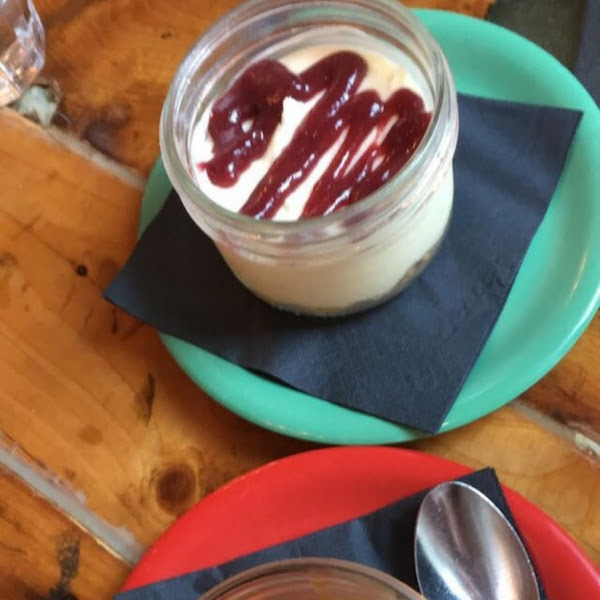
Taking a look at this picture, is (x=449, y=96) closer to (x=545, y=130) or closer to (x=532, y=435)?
(x=545, y=130)

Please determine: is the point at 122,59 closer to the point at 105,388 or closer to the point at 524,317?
the point at 105,388

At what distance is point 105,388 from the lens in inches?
29.2

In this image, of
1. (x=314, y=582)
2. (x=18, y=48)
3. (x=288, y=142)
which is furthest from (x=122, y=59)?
(x=314, y=582)

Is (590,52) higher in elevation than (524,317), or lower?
higher

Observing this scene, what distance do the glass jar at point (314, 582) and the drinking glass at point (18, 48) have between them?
0.48 m

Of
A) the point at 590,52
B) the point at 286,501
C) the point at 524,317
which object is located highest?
the point at 590,52

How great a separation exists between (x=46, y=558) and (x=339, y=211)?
319mm

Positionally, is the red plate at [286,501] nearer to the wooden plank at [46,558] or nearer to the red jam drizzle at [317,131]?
the wooden plank at [46,558]

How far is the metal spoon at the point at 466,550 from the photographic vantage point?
600mm

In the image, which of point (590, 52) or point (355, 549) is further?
point (590, 52)

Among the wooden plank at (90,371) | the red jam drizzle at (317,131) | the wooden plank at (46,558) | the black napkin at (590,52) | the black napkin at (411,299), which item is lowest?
the wooden plank at (46,558)

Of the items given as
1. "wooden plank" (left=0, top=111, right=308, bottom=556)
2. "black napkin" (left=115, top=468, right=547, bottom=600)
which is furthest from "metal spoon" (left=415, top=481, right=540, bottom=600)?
"wooden plank" (left=0, top=111, right=308, bottom=556)

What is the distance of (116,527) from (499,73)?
43 centimetres

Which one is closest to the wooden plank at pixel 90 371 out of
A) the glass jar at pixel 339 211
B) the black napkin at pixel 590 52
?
the glass jar at pixel 339 211
